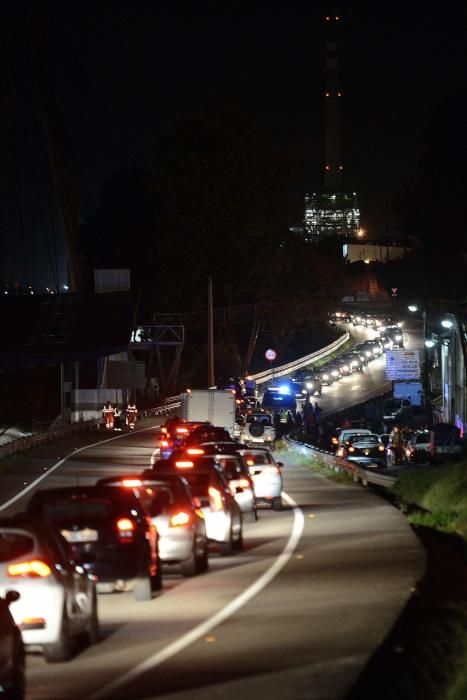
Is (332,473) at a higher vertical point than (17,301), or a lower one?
lower

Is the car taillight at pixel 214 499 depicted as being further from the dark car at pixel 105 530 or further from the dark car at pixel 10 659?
the dark car at pixel 10 659

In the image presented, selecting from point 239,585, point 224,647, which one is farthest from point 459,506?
point 224,647

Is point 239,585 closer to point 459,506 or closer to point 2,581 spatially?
point 2,581

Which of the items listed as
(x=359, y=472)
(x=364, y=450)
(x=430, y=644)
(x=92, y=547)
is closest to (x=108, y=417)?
(x=364, y=450)

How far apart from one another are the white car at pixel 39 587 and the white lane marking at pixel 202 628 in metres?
0.84

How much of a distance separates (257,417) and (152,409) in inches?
1243

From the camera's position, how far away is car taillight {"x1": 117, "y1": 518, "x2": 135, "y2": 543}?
1472cm

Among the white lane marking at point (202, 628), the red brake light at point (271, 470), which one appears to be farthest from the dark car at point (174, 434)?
the white lane marking at point (202, 628)

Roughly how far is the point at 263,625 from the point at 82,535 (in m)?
2.64

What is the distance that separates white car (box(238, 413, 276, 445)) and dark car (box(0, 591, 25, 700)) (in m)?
46.4

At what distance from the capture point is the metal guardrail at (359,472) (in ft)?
113

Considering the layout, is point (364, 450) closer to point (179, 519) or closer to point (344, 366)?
point (179, 519)

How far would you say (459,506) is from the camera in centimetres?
2475

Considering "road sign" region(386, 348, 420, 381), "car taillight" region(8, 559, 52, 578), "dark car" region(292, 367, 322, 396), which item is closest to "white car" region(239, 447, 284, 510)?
"car taillight" region(8, 559, 52, 578)
